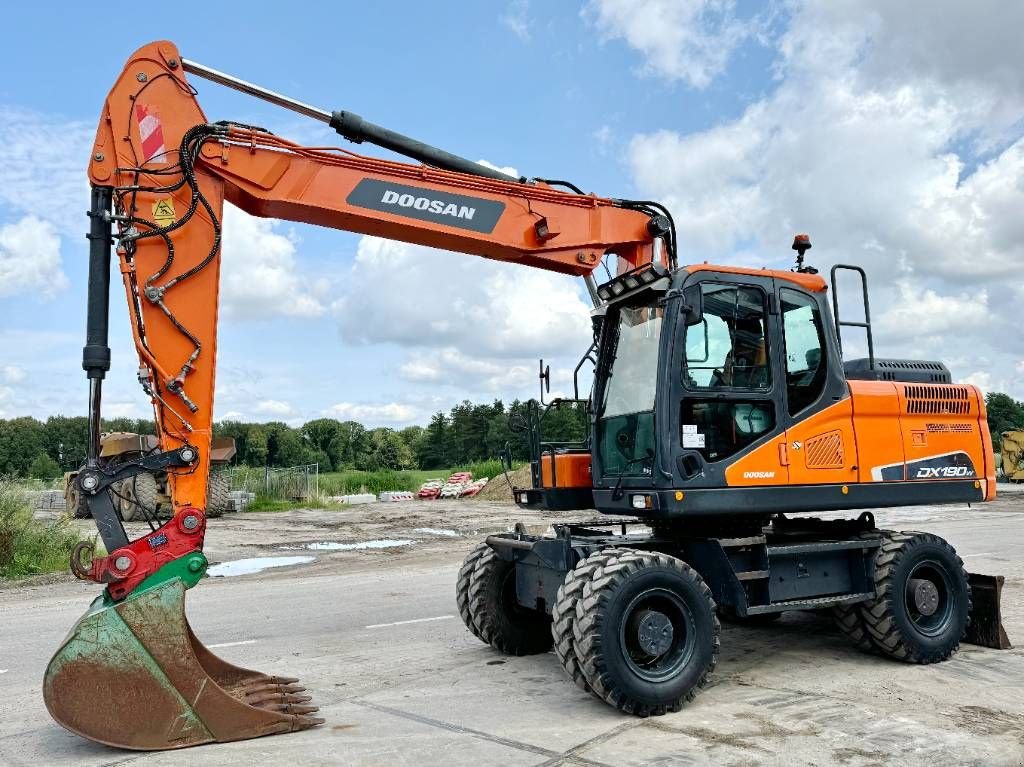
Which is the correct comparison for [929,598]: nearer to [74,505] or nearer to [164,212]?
[164,212]

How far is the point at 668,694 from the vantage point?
18.5 ft

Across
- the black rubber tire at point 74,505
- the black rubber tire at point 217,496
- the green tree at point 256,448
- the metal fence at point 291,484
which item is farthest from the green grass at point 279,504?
the green tree at point 256,448

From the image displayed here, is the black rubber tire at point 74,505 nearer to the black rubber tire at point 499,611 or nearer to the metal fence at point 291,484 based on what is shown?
the metal fence at point 291,484

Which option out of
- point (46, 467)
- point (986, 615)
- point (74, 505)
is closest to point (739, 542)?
point (986, 615)

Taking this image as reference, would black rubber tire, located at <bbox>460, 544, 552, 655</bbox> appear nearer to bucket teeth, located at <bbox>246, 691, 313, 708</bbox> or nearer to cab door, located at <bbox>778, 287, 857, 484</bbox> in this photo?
bucket teeth, located at <bbox>246, 691, 313, 708</bbox>

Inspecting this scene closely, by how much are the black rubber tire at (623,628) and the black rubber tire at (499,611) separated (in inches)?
66.1

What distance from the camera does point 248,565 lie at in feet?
48.3

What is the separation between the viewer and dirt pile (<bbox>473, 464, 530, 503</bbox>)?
1255 inches

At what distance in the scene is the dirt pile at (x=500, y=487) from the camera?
31870 millimetres

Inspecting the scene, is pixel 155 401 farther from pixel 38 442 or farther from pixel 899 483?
pixel 38 442

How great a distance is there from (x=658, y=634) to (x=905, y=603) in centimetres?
245

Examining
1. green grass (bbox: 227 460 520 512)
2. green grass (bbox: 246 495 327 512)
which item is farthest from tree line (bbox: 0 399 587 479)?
green grass (bbox: 246 495 327 512)

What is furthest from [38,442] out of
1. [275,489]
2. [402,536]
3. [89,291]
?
[89,291]

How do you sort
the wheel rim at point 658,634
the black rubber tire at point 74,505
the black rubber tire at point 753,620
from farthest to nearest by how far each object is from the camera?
the black rubber tire at point 74,505 → the black rubber tire at point 753,620 → the wheel rim at point 658,634
